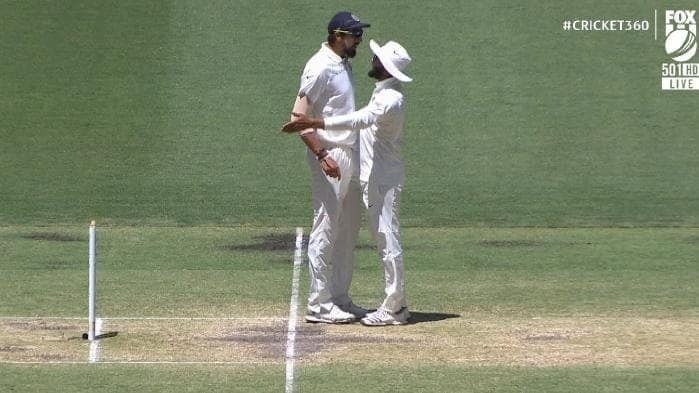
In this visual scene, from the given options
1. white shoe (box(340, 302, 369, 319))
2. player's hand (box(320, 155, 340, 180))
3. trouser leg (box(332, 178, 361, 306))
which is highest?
player's hand (box(320, 155, 340, 180))

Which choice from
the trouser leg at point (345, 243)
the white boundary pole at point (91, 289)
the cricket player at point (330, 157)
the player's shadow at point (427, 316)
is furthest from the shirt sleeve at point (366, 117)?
the white boundary pole at point (91, 289)

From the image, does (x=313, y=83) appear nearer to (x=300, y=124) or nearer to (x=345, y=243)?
(x=300, y=124)

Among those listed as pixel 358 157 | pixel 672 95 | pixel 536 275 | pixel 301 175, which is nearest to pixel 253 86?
pixel 301 175

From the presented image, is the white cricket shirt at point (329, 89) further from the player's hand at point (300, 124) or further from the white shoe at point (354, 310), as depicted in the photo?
the white shoe at point (354, 310)

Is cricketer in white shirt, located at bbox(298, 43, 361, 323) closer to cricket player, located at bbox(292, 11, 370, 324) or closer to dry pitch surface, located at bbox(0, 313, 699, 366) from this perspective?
cricket player, located at bbox(292, 11, 370, 324)

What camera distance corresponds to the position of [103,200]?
64.3 feet

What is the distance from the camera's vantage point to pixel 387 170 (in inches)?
504

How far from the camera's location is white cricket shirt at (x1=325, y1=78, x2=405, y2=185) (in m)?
12.5

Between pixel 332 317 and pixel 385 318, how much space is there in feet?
1.54

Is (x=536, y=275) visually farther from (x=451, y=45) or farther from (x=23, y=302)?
(x=451, y=45)

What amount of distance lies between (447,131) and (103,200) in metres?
5.32
